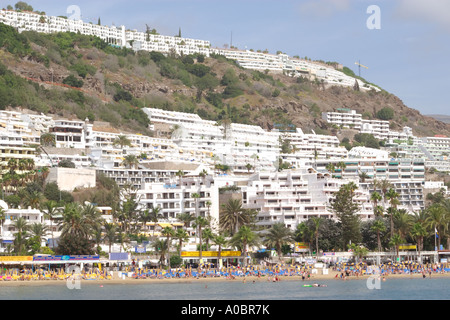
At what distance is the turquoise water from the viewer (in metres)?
75.9

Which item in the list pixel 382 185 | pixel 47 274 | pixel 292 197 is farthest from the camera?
pixel 382 185

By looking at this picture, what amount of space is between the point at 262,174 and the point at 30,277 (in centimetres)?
4915

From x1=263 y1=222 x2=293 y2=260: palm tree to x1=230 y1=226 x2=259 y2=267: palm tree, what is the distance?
3578 mm

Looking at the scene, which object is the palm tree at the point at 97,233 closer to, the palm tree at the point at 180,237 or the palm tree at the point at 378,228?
the palm tree at the point at 180,237

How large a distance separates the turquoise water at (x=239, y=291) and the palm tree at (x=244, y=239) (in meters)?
6.94

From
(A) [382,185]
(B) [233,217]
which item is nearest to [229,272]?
(B) [233,217]

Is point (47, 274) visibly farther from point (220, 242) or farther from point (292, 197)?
point (292, 197)

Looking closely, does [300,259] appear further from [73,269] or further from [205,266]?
[73,269]

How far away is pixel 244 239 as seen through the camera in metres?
98.7

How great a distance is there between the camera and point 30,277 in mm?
88500

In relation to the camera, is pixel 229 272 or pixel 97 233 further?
pixel 97 233

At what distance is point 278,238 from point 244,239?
703 cm

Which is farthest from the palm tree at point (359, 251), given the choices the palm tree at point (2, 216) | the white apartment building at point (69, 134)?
the white apartment building at point (69, 134)
